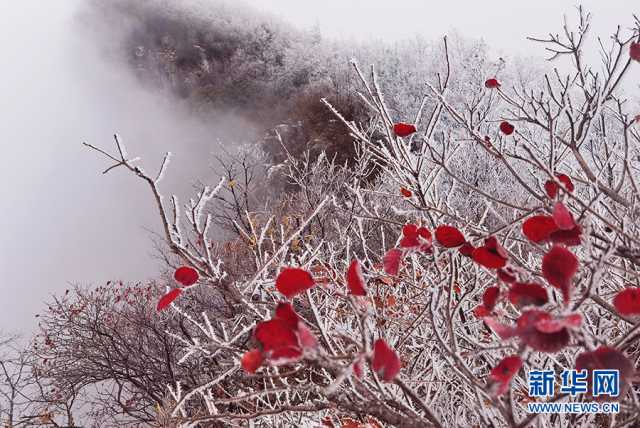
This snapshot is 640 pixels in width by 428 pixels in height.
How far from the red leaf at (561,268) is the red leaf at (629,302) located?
12 centimetres

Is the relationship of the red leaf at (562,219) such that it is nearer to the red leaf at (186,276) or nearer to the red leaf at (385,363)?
the red leaf at (385,363)

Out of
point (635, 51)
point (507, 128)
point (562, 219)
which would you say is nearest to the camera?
point (562, 219)

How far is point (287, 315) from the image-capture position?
0.42 m

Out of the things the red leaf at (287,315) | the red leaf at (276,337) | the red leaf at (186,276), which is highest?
the red leaf at (186,276)

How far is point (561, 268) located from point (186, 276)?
1.72 feet

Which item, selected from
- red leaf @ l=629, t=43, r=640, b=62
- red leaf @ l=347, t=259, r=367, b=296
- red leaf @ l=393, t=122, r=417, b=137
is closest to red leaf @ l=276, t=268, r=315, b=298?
red leaf @ l=347, t=259, r=367, b=296

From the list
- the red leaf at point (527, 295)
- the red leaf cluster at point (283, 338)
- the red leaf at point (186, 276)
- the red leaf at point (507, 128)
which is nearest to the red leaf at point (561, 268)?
the red leaf at point (527, 295)

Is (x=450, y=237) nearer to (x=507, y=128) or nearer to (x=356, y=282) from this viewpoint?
(x=356, y=282)

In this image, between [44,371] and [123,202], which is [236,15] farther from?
[44,371]

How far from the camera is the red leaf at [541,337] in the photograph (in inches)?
13.8

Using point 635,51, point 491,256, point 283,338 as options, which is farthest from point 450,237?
point 635,51

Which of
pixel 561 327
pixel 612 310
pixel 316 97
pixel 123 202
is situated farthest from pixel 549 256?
pixel 123 202

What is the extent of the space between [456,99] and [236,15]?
1571 cm

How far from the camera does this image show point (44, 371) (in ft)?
19.1
